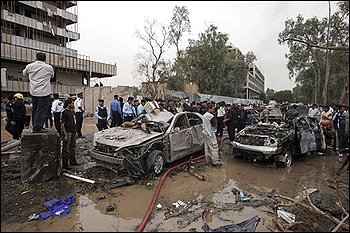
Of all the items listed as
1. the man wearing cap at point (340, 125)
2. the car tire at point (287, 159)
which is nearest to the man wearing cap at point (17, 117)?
the car tire at point (287, 159)

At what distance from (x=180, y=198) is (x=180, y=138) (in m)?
2.36

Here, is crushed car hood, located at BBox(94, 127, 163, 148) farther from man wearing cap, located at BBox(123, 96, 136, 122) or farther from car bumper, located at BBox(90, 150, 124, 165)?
man wearing cap, located at BBox(123, 96, 136, 122)

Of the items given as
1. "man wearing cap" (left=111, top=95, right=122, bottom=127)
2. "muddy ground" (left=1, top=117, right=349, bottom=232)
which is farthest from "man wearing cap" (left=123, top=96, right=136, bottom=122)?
"muddy ground" (left=1, top=117, right=349, bottom=232)

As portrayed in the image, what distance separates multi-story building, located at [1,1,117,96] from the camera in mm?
27953

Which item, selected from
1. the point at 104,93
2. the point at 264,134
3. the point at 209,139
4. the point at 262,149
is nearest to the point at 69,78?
the point at 104,93

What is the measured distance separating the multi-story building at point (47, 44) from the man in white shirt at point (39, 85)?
2409 cm

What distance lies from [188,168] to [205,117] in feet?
5.04

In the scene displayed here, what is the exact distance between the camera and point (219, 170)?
305 inches

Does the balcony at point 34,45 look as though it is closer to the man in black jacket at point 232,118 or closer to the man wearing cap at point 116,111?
the man wearing cap at point 116,111

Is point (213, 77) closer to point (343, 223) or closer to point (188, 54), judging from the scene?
point (188, 54)

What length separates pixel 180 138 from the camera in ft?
24.9

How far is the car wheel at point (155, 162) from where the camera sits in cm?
637

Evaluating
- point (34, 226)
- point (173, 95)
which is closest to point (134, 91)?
point (173, 95)

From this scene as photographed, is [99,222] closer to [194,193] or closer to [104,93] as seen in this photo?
[194,193]
